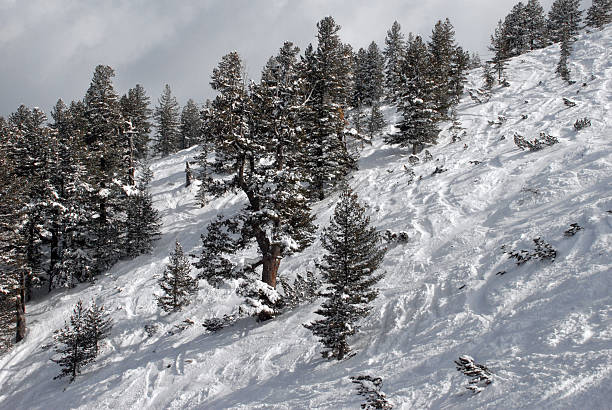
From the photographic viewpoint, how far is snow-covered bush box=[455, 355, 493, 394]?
285 inches

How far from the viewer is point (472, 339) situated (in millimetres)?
8969

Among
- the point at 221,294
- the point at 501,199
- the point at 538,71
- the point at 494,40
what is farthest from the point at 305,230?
the point at 494,40

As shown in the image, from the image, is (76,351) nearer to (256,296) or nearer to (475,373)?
(256,296)

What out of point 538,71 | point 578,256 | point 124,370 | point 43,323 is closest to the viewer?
point 578,256

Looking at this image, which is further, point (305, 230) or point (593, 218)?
point (305, 230)

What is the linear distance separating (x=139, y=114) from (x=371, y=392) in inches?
1826

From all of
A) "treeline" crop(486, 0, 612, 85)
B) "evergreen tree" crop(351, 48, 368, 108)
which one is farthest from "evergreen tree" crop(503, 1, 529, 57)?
"evergreen tree" crop(351, 48, 368, 108)

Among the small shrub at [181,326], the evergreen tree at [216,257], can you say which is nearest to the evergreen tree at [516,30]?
the evergreen tree at [216,257]

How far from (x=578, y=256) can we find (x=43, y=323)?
92.9 ft

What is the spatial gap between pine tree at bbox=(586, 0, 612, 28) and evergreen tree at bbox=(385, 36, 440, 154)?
44.5 meters

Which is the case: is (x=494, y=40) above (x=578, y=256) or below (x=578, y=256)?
above

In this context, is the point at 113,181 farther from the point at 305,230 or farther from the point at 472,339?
the point at 472,339

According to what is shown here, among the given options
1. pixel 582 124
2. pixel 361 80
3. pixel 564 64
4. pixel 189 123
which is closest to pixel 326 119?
pixel 582 124

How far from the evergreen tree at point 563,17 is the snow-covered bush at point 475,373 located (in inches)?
2651
